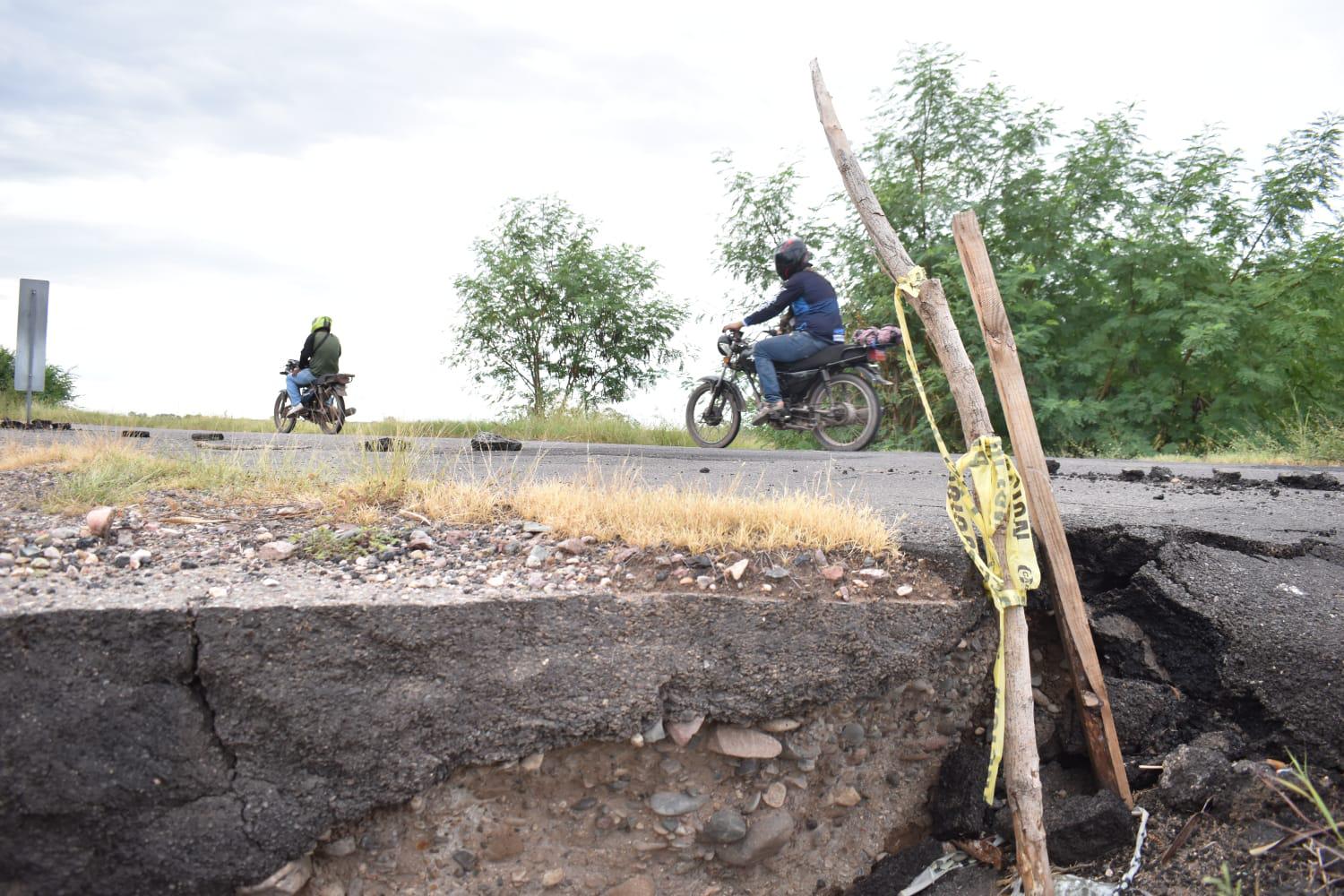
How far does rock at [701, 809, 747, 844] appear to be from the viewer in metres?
3.12

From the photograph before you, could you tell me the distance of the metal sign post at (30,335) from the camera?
1263 centimetres

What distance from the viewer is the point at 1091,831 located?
130 inches

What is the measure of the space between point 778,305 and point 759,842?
24.5 ft

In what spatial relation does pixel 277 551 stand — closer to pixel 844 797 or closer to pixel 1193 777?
pixel 844 797

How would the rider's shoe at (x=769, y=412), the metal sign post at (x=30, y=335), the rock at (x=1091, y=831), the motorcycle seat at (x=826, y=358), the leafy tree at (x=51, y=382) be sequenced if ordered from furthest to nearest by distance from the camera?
the leafy tree at (x=51, y=382)
the metal sign post at (x=30, y=335)
the rider's shoe at (x=769, y=412)
the motorcycle seat at (x=826, y=358)
the rock at (x=1091, y=831)

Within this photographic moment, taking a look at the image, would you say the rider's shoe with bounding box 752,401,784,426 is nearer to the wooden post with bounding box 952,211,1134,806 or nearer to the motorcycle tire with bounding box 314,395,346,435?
the wooden post with bounding box 952,211,1134,806

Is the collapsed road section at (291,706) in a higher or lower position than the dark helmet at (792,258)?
lower

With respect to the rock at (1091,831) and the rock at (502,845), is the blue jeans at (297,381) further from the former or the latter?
the rock at (1091,831)

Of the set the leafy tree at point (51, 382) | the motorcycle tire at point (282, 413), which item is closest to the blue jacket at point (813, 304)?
the motorcycle tire at point (282, 413)

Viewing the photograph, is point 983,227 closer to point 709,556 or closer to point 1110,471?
point 1110,471

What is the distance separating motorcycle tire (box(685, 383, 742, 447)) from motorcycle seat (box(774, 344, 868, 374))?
0.99 metres

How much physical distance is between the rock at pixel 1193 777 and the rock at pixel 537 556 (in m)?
2.43

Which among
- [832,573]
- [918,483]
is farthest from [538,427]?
[832,573]

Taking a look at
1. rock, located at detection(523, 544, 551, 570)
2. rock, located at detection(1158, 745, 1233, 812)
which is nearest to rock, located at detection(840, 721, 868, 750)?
rock, located at detection(1158, 745, 1233, 812)
